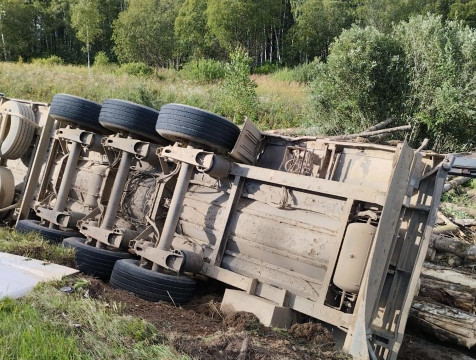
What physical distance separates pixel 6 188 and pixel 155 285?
3900 mm

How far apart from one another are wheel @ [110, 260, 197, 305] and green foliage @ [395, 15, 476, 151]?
11528 mm

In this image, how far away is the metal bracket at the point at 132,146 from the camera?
5438 mm

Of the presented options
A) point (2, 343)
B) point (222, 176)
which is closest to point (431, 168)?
point (222, 176)

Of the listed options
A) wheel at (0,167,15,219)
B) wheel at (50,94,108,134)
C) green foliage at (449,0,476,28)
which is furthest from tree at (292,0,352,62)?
wheel at (50,94,108,134)

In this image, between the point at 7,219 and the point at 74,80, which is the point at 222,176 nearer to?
the point at 7,219

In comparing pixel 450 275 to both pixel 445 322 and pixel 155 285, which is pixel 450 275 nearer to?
pixel 445 322

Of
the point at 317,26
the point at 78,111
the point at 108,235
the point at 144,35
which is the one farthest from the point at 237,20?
the point at 108,235

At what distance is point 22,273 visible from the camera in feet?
13.8

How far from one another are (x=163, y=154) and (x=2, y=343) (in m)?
2.64

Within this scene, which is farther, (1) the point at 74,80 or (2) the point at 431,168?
(1) the point at 74,80

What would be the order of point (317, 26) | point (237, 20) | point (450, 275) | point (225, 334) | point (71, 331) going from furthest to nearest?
1. point (317, 26)
2. point (237, 20)
3. point (450, 275)
4. point (225, 334)
5. point (71, 331)

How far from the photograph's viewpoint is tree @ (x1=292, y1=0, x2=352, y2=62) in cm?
4081

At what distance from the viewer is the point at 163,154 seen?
5.01 m

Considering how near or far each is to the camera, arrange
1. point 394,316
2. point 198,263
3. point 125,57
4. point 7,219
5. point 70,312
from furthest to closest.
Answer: point 125,57 < point 7,219 < point 198,263 < point 394,316 < point 70,312
